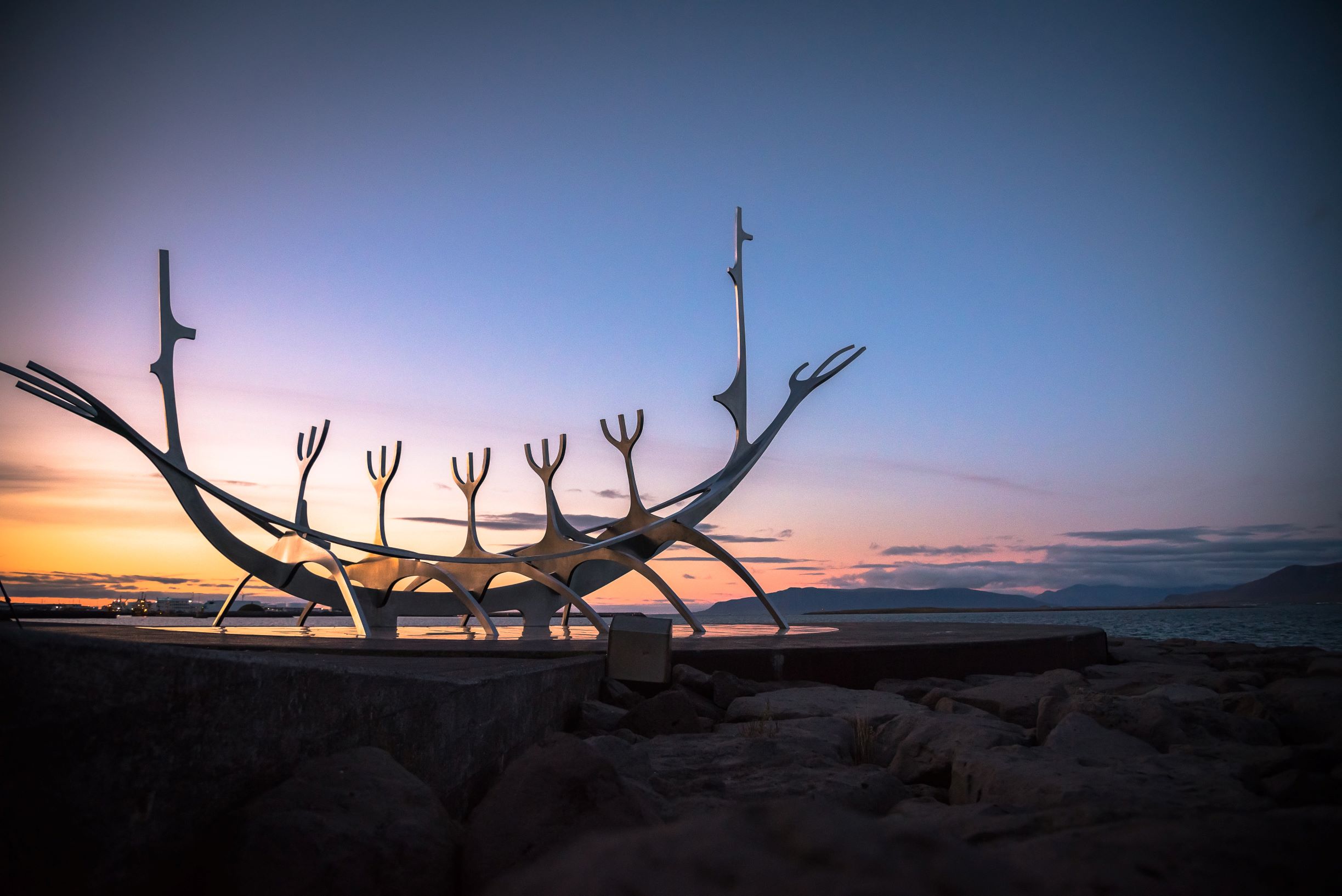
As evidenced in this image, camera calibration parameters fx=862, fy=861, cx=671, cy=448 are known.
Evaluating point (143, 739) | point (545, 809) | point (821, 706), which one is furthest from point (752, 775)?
point (143, 739)

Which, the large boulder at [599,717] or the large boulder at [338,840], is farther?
the large boulder at [599,717]

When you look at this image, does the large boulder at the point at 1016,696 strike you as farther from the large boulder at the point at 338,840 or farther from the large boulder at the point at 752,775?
the large boulder at the point at 338,840

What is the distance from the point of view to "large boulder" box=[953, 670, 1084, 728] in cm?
619

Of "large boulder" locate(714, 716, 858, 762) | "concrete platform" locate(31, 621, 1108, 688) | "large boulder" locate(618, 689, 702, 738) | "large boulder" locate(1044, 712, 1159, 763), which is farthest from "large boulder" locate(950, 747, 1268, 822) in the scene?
"concrete platform" locate(31, 621, 1108, 688)

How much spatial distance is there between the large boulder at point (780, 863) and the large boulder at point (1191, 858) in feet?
0.96

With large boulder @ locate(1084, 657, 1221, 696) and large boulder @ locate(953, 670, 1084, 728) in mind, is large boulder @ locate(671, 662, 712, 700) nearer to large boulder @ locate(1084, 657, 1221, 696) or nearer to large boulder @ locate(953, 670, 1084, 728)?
large boulder @ locate(953, 670, 1084, 728)

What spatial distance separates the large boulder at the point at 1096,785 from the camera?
2.79 meters

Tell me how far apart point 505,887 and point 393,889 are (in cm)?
92

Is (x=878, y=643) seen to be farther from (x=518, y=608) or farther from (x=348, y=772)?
(x=518, y=608)

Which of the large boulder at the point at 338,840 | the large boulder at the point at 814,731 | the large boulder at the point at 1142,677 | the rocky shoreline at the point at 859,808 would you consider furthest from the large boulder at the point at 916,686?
the large boulder at the point at 338,840

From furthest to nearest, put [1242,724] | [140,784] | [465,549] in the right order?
1. [465,549]
2. [1242,724]
3. [140,784]

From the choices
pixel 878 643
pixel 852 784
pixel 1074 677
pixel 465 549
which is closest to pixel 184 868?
pixel 852 784

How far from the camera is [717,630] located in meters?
15.4

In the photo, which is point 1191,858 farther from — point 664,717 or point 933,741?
point 664,717
